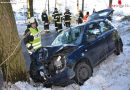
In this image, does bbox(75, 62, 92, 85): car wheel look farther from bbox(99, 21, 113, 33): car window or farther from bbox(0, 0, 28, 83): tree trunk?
bbox(99, 21, 113, 33): car window

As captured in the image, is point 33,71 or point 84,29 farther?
point 84,29

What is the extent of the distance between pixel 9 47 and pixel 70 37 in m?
2.27

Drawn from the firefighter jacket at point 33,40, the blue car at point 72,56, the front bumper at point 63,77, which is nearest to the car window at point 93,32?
the blue car at point 72,56

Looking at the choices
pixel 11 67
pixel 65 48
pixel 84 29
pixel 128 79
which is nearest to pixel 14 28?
pixel 11 67

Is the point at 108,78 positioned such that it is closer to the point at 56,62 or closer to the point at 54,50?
the point at 56,62

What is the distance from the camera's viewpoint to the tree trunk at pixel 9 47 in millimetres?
7969

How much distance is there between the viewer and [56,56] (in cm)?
866

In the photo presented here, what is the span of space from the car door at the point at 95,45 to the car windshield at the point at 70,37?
25 centimetres

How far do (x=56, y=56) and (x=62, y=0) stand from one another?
56.2 meters

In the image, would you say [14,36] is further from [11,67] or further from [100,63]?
[100,63]

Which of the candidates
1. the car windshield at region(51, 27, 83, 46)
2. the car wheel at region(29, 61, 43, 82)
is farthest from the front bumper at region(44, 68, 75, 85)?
the car windshield at region(51, 27, 83, 46)

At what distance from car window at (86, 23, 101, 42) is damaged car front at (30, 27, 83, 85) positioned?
0.22 metres

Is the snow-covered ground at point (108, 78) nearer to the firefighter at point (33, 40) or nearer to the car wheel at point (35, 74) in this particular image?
the car wheel at point (35, 74)

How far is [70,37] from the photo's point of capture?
984 centimetres
